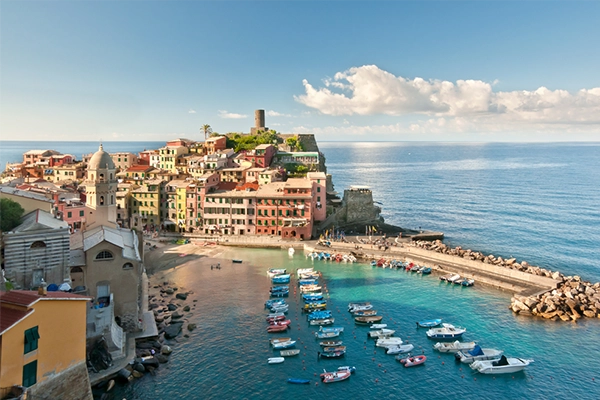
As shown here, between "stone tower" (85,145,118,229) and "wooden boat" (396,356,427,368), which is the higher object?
"stone tower" (85,145,118,229)

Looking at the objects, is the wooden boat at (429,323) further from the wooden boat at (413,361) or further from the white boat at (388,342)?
the wooden boat at (413,361)

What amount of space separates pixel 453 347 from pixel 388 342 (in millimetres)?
5782

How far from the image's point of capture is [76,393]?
974 inches

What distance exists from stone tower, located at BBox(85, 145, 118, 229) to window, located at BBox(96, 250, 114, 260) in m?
8.37

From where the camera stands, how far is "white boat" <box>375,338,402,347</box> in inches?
1510

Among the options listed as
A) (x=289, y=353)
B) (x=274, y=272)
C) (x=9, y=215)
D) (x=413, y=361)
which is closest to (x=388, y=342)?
(x=413, y=361)

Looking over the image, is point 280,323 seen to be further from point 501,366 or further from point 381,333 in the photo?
point 501,366

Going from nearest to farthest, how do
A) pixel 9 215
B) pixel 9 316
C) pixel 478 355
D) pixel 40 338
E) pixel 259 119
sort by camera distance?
pixel 9 316
pixel 40 338
pixel 478 355
pixel 9 215
pixel 259 119

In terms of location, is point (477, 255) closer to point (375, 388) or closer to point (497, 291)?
point (497, 291)

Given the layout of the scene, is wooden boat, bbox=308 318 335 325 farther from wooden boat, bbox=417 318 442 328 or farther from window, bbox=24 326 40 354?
window, bbox=24 326 40 354

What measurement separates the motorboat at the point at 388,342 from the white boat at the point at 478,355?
5.06 meters

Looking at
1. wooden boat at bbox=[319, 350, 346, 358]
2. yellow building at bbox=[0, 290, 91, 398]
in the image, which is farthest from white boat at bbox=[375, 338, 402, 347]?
yellow building at bbox=[0, 290, 91, 398]

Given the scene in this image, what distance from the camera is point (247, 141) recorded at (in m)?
119

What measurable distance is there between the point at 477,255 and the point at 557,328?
21451mm
